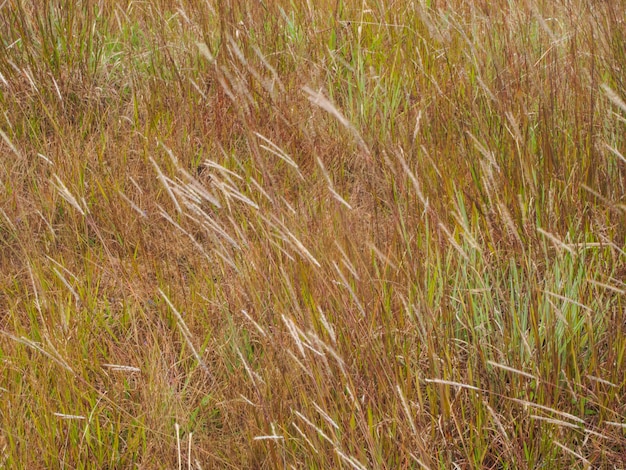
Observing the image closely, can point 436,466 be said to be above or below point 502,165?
below

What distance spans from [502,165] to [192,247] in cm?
84

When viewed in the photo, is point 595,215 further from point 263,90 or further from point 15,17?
point 15,17

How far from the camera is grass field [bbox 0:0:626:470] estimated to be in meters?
1.37

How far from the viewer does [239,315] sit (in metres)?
1.74

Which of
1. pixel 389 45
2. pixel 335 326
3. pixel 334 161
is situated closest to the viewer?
pixel 335 326

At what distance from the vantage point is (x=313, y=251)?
1.69 metres

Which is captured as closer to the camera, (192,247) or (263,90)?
(192,247)

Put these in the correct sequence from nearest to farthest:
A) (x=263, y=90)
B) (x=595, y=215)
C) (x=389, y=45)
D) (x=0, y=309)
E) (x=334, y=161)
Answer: (x=595, y=215) < (x=0, y=309) < (x=334, y=161) < (x=263, y=90) < (x=389, y=45)

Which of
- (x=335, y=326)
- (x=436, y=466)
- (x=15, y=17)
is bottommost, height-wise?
(x=436, y=466)

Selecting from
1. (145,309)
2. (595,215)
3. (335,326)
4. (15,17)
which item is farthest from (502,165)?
(15,17)

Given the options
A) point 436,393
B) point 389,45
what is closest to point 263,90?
point 389,45

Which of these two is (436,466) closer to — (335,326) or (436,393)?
(436,393)

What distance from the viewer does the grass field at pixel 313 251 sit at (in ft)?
4.48

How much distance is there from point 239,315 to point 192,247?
1.37 feet
